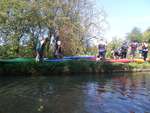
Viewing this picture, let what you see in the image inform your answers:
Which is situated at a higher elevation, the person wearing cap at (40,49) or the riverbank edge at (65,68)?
the person wearing cap at (40,49)

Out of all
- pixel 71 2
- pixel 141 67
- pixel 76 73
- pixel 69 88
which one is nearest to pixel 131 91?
pixel 69 88

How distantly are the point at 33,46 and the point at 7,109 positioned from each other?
16.1 metres

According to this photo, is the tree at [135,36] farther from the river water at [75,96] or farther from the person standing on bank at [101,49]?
the river water at [75,96]

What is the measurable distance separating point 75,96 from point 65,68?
30.3ft

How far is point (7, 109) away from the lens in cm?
1172

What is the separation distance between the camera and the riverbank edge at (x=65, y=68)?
75.1ft

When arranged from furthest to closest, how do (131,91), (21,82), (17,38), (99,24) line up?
(99,24), (17,38), (21,82), (131,91)

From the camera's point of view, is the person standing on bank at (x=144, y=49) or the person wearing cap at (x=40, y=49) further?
the person standing on bank at (x=144, y=49)

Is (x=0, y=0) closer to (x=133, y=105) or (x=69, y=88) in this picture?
(x=69, y=88)

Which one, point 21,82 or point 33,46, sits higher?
point 33,46

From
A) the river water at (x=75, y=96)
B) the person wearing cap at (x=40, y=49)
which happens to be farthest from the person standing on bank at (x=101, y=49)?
the river water at (x=75, y=96)

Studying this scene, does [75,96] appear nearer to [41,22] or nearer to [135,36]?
[41,22]

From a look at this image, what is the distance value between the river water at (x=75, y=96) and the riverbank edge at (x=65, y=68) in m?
3.21

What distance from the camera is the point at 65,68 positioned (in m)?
23.5
